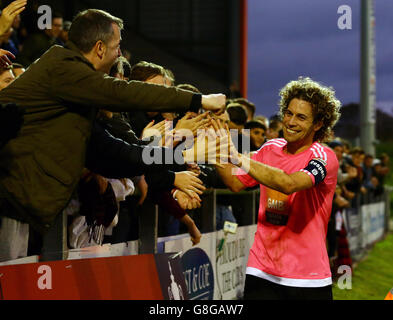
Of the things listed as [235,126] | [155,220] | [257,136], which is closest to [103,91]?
[155,220]

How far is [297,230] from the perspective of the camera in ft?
12.9

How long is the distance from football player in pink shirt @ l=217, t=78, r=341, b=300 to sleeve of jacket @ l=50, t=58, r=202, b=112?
1.04 meters

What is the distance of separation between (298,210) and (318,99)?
0.76m

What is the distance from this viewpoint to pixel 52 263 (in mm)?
3432

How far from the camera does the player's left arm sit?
3.63 m

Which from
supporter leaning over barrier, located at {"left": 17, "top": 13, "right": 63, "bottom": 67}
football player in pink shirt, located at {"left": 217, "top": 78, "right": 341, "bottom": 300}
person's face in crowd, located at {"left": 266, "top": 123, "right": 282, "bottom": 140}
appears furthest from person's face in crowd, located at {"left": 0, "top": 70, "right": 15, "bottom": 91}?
person's face in crowd, located at {"left": 266, "top": 123, "right": 282, "bottom": 140}

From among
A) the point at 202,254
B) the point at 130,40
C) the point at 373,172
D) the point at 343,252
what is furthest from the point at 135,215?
the point at 373,172

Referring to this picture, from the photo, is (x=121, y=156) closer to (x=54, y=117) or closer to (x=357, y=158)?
(x=54, y=117)

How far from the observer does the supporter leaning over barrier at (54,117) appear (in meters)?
2.92

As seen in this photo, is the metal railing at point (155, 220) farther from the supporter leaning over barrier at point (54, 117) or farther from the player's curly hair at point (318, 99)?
the player's curly hair at point (318, 99)

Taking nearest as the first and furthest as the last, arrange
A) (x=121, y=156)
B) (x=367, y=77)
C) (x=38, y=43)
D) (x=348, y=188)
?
1. (x=121, y=156)
2. (x=38, y=43)
3. (x=348, y=188)
4. (x=367, y=77)

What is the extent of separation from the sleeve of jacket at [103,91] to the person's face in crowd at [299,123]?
122cm

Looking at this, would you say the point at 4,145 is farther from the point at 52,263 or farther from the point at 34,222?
the point at 52,263

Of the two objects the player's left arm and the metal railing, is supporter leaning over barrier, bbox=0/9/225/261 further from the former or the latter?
the metal railing
